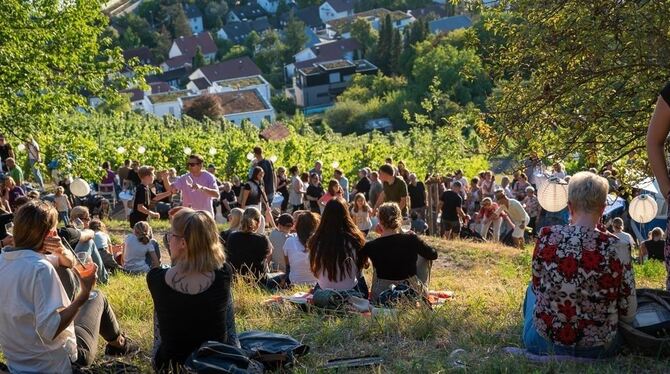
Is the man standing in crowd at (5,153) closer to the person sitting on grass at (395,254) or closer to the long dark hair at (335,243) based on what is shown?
the long dark hair at (335,243)

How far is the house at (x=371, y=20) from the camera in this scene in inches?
5182

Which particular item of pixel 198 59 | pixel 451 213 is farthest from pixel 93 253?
pixel 198 59

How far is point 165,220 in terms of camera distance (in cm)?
1816

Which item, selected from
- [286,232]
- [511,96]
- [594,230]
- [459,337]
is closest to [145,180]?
[286,232]

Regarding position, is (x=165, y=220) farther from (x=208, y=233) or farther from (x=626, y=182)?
(x=208, y=233)

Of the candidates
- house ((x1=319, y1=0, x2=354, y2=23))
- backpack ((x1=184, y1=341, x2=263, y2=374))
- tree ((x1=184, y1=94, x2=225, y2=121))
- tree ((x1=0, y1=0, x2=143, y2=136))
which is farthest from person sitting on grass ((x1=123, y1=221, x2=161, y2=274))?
house ((x1=319, y1=0, x2=354, y2=23))

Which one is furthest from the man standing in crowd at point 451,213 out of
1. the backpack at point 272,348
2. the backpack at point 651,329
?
the backpack at point 651,329

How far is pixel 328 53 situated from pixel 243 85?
18.5 meters

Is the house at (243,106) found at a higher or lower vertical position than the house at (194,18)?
lower

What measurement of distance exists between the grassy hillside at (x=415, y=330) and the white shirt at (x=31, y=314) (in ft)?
2.99

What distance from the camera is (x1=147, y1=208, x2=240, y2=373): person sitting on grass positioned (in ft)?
17.0

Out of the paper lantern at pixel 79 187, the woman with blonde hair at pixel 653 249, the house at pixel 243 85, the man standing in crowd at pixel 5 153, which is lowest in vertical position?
the woman with blonde hair at pixel 653 249

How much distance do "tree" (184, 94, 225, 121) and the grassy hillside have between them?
3099 inches

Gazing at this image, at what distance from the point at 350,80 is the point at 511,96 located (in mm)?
98970
